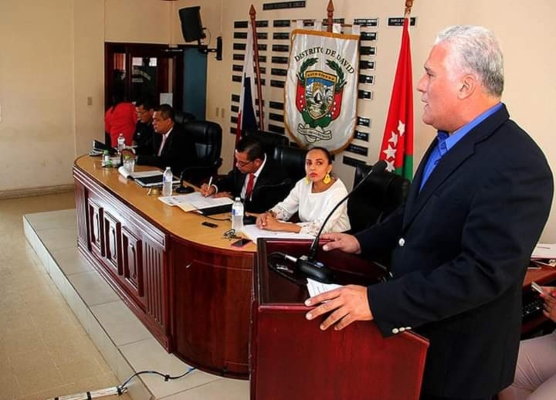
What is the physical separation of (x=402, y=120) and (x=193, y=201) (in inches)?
60.5

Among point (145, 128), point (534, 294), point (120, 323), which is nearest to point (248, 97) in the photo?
point (145, 128)

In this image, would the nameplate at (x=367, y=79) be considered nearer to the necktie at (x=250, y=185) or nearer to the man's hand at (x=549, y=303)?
the necktie at (x=250, y=185)

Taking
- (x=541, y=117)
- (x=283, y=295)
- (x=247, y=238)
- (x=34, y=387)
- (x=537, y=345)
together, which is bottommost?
(x=34, y=387)

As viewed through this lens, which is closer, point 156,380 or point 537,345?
point 537,345

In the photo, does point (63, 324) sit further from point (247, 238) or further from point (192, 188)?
point (247, 238)

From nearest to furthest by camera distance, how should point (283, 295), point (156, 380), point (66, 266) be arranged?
point (283, 295) < point (156, 380) < point (66, 266)

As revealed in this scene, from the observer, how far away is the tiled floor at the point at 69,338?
8.11 feet

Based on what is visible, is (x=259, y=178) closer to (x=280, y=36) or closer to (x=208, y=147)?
(x=208, y=147)

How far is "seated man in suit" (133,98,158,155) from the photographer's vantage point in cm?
510

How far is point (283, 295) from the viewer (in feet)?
3.30

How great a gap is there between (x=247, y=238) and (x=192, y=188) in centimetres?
101

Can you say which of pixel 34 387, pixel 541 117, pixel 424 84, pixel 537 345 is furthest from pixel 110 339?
pixel 541 117

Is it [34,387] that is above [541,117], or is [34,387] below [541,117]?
below

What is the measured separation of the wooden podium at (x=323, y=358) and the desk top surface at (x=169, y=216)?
4.48 feet
